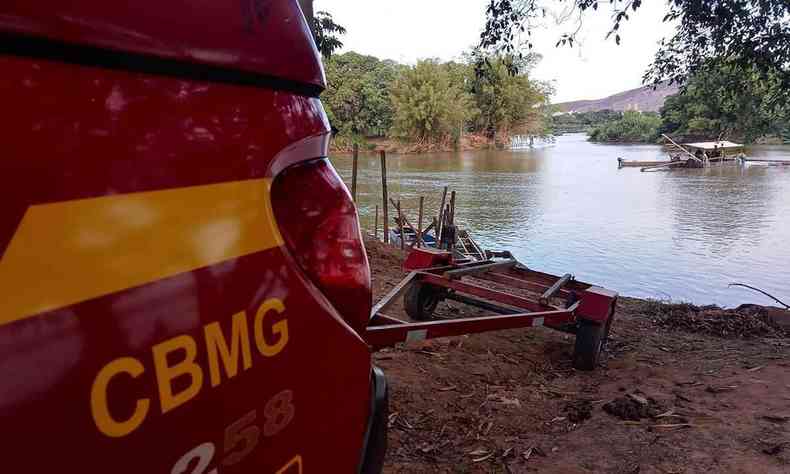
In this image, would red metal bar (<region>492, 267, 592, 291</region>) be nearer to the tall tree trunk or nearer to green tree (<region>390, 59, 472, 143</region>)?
the tall tree trunk

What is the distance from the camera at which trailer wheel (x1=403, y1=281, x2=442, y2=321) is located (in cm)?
451

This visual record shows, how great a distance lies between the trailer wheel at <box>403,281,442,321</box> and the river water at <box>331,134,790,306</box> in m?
9.07

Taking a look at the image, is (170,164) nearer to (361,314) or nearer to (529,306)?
(361,314)

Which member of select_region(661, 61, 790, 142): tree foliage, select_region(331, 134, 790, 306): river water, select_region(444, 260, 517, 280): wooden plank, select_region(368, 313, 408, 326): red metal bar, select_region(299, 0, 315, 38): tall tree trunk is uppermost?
select_region(299, 0, 315, 38): tall tree trunk

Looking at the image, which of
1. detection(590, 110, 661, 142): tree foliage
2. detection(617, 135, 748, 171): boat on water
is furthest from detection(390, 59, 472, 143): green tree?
detection(590, 110, 661, 142): tree foliage

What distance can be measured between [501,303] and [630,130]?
310 ft

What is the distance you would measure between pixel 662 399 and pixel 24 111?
371cm

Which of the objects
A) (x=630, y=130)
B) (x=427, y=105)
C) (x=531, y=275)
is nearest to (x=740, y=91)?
(x=531, y=275)

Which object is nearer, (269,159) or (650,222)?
(269,159)

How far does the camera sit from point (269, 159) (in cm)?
86

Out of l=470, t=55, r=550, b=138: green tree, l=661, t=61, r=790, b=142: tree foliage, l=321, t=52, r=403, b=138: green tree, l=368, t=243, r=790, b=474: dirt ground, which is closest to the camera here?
l=368, t=243, r=790, b=474: dirt ground

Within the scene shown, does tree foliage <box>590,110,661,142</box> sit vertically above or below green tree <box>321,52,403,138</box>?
below

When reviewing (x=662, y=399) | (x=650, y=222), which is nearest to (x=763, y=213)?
(x=650, y=222)

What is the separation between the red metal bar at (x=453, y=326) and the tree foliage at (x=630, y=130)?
88.8 m
